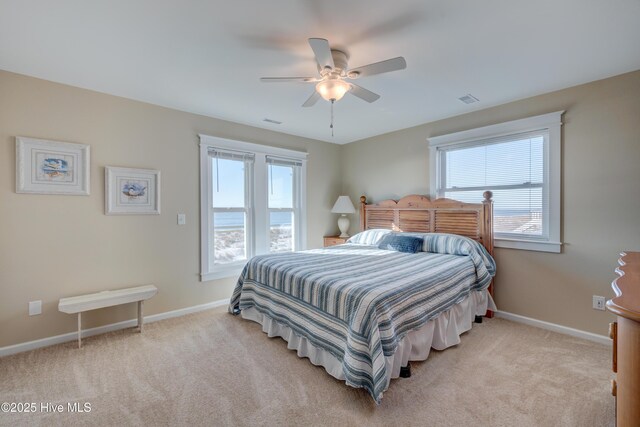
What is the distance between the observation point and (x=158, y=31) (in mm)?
1905

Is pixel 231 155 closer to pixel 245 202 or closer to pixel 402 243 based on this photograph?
pixel 245 202

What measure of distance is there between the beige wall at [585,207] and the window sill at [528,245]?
6 cm

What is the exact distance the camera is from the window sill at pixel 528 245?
2913 millimetres

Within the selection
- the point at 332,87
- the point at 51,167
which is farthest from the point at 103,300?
the point at 332,87

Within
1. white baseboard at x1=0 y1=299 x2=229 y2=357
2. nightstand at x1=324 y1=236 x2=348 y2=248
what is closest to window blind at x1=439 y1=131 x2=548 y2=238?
nightstand at x1=324 y1=236 x2=348 y2=248

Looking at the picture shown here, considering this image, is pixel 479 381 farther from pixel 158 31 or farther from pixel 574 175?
pixel 158 31

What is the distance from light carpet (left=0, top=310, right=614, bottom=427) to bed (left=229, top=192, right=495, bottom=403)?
147 millimetres

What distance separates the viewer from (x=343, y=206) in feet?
15.6

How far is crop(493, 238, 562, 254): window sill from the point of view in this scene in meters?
2.91

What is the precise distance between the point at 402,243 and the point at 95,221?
3382mm

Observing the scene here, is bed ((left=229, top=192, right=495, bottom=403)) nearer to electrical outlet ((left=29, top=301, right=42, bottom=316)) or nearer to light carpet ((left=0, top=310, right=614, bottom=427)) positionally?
light carpet ((left=0, top=310, right=614, bottom=427))

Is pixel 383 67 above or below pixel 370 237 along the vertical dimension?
above

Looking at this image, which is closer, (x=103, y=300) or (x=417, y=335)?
(x=417, y=335)

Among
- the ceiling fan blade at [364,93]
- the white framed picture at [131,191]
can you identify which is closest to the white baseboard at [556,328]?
the ceiling fan blade at [364,93]
